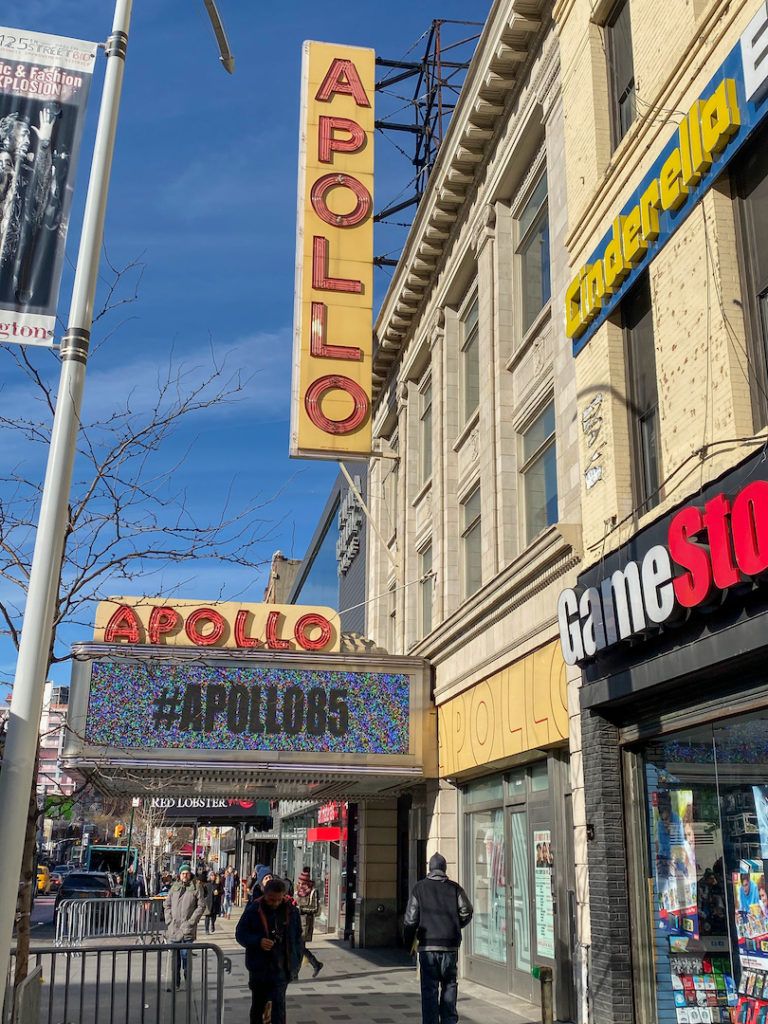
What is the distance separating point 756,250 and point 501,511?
317 inches

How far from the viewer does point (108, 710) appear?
58.6 ft

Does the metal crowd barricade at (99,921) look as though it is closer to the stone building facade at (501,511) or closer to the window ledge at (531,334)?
the stone building facade at (501,511)

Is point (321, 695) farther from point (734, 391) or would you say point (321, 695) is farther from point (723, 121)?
point (723, 121)

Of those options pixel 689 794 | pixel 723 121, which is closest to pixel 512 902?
pixel 689 794

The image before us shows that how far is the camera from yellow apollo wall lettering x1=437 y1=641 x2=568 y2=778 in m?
13.4

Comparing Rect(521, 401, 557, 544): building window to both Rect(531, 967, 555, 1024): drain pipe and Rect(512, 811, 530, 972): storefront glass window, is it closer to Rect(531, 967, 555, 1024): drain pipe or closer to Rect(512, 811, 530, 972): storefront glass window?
Rect(512, 811, 530, 972): storefront glass window

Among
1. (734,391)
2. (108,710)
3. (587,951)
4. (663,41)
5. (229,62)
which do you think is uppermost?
(663,41)

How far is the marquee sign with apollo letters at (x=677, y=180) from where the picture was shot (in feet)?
30.4

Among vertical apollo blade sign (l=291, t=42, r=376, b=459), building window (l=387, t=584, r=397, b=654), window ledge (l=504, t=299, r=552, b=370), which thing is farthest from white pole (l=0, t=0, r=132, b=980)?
building window (l=387, t=584, r=397, b=654)

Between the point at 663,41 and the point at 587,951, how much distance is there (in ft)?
34.9

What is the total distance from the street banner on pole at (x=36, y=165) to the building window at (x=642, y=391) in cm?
705

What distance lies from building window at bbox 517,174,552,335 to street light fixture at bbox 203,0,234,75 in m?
8.65

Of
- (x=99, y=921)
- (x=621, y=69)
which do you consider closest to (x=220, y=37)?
(x=621, y=69)

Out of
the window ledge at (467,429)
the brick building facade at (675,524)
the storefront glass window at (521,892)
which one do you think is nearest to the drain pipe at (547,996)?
the brick building facade at (675,524)
